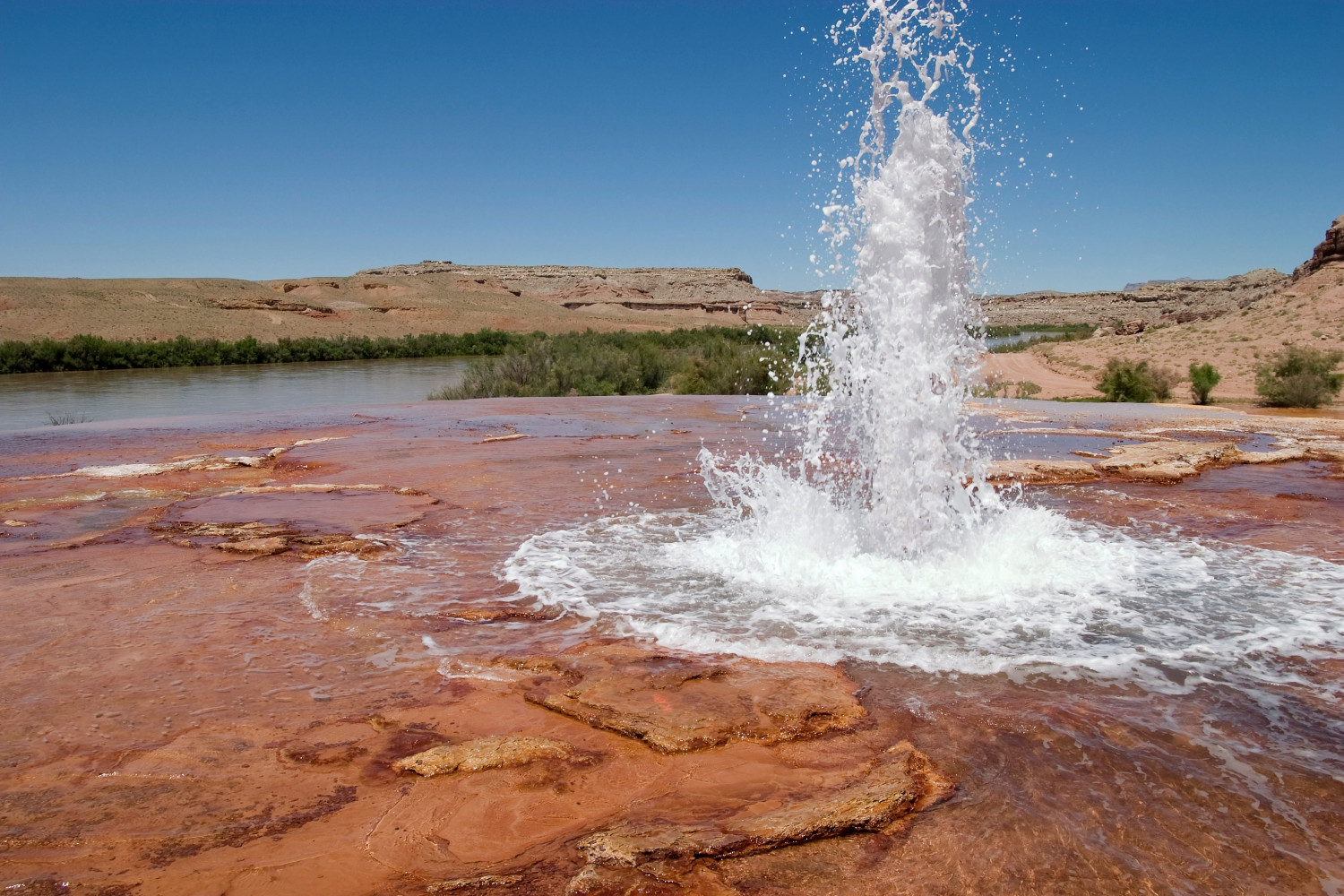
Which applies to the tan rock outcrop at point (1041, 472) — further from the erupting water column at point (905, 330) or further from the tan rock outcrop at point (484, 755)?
the tan rock outcrop at point (484, 755)

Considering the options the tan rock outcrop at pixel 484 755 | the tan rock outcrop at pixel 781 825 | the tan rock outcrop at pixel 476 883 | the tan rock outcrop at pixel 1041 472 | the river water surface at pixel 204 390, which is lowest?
the river water surface at pixel 204 390

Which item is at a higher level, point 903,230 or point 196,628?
point 903,230

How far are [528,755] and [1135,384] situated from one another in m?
19.5

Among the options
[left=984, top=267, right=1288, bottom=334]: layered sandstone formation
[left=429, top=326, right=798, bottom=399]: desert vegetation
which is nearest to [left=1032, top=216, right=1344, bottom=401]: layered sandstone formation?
[left=429, top=326, right=798, bottom=399]: desert vegetation

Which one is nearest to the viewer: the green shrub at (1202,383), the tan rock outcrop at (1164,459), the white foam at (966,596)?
the white foam at (966,596)

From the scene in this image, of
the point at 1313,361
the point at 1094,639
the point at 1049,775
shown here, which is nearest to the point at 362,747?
the point at 1049,775

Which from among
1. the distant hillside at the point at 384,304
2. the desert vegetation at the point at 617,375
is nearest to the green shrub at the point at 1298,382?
the desert vegetation at the point at 617,375

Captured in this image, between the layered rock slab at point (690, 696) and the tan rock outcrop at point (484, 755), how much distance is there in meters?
0.23

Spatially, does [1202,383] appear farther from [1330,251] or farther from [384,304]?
[384,304]

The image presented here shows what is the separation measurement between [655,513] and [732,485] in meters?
0.66

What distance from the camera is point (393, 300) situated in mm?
75750

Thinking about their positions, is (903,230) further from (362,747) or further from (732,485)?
(362,747)

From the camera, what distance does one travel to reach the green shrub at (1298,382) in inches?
630

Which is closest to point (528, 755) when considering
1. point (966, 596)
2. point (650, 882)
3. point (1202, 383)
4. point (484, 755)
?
point (484, 755)
